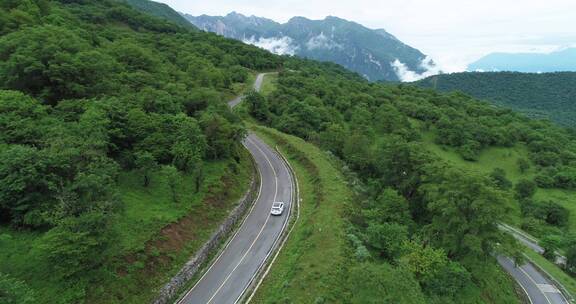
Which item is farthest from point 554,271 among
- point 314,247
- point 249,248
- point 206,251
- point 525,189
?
point 206,251

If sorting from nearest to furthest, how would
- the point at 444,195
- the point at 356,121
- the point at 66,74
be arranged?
the point at 444,195, the point at 66,74, the point at 356,121

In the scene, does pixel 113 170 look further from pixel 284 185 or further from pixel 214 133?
pixel 284 185

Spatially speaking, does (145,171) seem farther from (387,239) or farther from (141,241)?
(387,239)

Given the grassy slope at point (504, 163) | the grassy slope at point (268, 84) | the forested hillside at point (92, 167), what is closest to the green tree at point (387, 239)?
the forested hillside at point (92, 167)

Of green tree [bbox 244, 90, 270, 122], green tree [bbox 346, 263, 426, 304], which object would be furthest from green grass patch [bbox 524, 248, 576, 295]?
green tree [bbox 244, 90, 270, 122]

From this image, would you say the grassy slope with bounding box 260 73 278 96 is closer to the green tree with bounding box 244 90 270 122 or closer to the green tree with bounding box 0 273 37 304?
the green tree with bounding box 244 90 270 122

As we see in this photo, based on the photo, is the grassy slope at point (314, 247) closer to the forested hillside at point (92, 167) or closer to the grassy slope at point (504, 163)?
the forested hillside at point (92, 167)

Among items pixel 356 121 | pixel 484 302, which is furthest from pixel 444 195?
pixel 356 121
